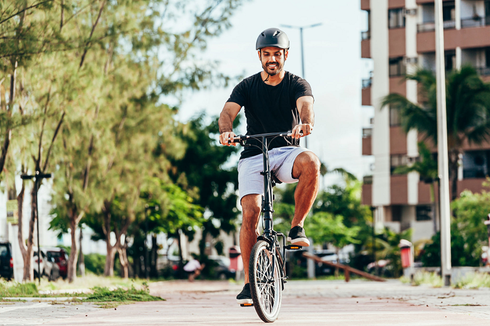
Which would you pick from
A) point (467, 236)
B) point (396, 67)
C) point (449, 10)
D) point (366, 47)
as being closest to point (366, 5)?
point (366, 47)

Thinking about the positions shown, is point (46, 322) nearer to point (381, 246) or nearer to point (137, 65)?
point (137, 65)

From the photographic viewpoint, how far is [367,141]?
47844 millimetres

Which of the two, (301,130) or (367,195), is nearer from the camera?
(301,130)

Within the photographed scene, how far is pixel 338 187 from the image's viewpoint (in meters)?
60.6

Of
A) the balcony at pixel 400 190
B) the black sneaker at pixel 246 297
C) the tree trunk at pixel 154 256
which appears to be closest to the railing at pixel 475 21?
the balcony at pixel 400 190

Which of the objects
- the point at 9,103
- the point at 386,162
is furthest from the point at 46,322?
the point at 386,162

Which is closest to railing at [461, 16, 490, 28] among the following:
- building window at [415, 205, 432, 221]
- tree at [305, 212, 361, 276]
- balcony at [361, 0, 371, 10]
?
balcony at [361, 0, 371, 10]

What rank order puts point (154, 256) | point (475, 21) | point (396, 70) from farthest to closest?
point (396, 70)
point (475, 21)
point (154, 256)

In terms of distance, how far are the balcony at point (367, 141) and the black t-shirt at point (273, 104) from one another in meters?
42.3

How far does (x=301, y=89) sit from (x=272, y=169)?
67 centimetres

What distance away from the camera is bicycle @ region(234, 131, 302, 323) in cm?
545

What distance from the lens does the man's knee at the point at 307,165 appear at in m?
5.71

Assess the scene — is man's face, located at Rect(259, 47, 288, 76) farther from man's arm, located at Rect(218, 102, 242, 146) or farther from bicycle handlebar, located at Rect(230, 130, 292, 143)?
bicycle handlebar, located at Rect(230, 130, 292, 143)

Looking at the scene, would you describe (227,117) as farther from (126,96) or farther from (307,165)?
(126,96)
